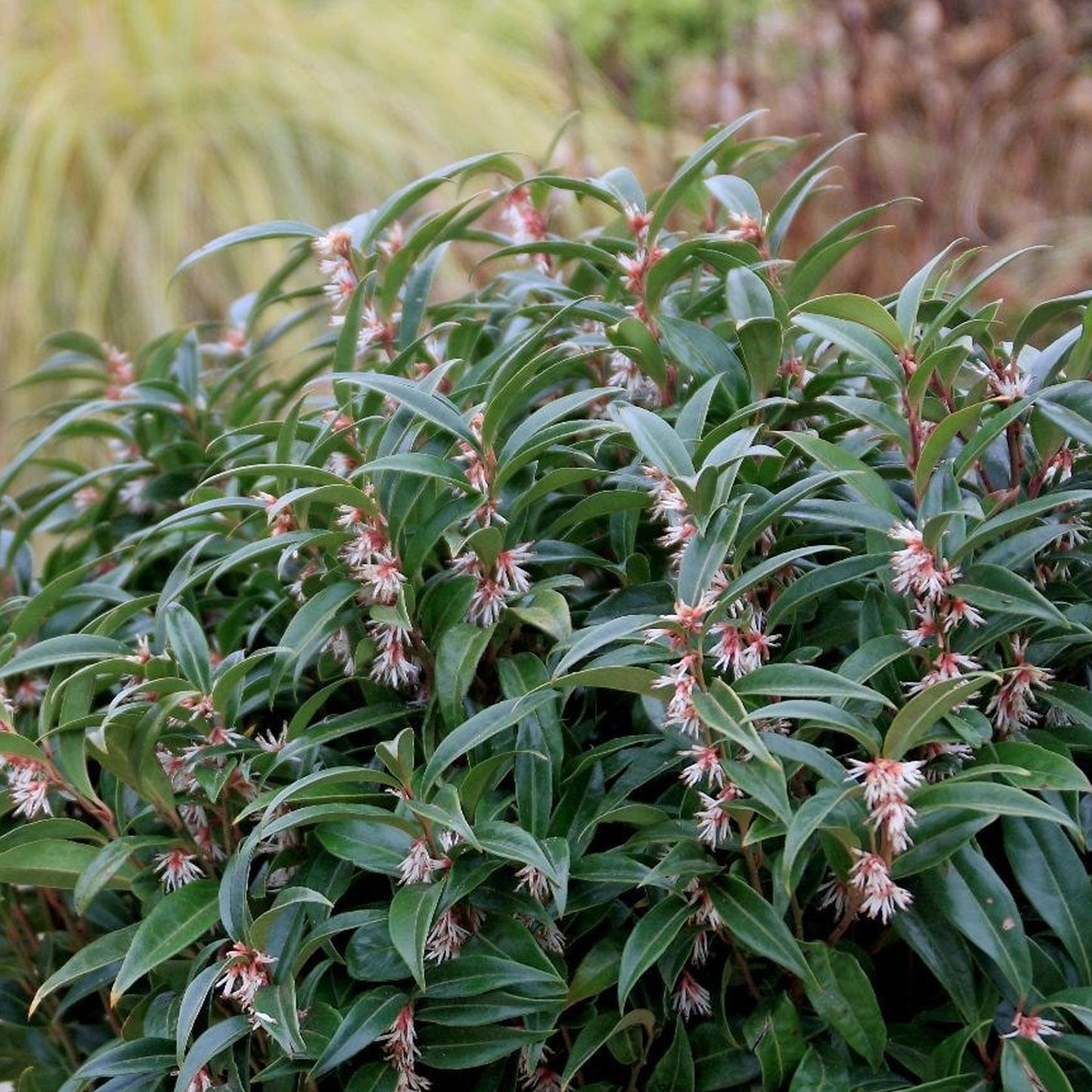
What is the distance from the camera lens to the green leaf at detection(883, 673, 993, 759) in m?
0.91

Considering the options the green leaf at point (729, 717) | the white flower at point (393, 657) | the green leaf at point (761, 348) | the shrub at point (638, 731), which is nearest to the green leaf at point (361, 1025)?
the shrub at point (638, 731)

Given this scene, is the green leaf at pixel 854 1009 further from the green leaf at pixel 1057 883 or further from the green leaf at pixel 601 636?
the green leaf at pixel 601 636

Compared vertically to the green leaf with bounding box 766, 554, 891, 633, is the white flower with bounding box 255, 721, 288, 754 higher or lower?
lower

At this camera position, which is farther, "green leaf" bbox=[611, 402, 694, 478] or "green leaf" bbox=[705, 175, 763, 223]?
"green leaf" bbox=[705, 175, 763, 223]

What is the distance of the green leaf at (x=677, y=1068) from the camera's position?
1.08 metres

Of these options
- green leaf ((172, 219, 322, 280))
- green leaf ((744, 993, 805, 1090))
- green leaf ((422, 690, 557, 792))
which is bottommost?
green leaf ((744, 993, 805, 1090))

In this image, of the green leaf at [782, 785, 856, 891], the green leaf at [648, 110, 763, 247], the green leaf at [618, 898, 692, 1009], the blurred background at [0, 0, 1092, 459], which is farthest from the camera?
the blurred background at [0, 0, 1092, 459]

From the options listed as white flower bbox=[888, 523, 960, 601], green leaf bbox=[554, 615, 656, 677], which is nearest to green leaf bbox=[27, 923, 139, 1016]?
green leaf bbox=[554, 615, 656, 677]

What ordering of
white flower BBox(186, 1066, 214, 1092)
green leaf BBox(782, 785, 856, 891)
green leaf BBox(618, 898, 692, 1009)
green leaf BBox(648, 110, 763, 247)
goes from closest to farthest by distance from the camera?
green leaf BBox(782, 785, 856, 891), green leaf BBox(618, 898, 692, 1009), white flower BBox(186, 1066, 214, 1092), green leaf BBox(648, 110, 763, 247)

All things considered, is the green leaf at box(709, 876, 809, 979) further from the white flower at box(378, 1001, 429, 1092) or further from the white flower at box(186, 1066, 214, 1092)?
the white flower at box(186, 1066, 214, 1092)

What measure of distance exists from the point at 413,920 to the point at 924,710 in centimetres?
38

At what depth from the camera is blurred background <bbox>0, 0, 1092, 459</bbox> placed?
414cm

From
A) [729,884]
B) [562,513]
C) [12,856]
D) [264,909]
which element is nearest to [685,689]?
[729,884]

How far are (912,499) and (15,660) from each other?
2.44 feet
